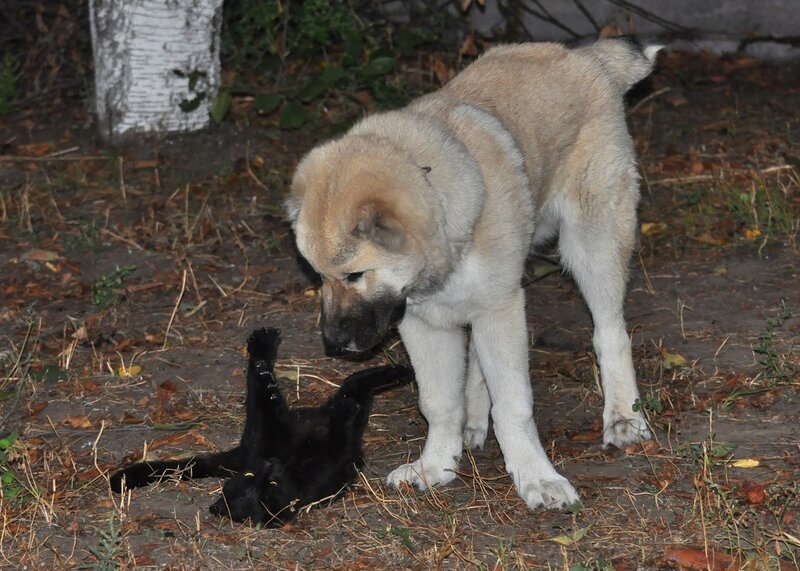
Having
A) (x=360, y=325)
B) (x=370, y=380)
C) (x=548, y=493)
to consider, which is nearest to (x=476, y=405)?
(x=370, y=380)

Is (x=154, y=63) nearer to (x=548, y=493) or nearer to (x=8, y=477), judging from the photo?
(x=8, y=477)

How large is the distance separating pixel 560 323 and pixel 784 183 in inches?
87.6

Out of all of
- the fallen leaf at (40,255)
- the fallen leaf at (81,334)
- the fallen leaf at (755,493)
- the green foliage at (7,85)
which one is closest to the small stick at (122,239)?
the fallen leaf at (40,255)

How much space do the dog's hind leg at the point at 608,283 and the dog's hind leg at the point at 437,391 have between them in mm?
713

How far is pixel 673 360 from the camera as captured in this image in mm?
5266

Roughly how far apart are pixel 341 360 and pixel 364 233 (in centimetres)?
171

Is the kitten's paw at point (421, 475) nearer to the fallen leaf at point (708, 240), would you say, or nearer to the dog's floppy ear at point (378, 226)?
the dog's floppy ear at point (378, 226)

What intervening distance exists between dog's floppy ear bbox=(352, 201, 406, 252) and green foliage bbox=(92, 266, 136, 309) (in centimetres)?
257

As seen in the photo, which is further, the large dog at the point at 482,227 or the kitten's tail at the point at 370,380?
the kitten's tail at the point at 370,380

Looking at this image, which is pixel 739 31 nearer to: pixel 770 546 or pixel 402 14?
pixel 402 14

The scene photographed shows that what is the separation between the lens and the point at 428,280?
4.16 m

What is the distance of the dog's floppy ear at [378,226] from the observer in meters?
3.92

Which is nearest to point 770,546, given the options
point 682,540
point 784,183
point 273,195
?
point 682,540

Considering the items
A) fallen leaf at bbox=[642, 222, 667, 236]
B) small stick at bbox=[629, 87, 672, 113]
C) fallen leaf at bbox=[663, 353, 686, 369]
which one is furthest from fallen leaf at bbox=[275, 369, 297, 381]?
small stick at bbox=[629, 87, 672, 113]
